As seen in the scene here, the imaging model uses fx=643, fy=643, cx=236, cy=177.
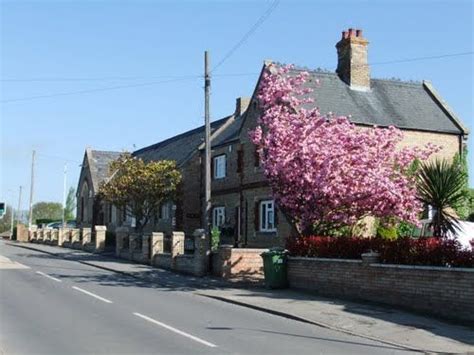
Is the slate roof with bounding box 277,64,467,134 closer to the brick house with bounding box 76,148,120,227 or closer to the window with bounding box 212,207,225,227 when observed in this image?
the window with bounding box 212,207,225,227

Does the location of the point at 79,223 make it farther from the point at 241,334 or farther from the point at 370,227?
the point at 241,334

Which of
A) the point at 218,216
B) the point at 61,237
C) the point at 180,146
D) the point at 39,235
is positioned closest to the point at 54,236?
the point at 61,237

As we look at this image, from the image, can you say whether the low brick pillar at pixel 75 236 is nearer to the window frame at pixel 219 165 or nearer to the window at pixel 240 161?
the window frame at pixel 219 165

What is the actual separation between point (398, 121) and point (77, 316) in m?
22.9

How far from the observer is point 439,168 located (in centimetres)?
1684

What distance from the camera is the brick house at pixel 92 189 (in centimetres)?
5887

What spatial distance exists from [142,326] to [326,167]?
29.2ft

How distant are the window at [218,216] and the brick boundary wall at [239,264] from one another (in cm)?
1338

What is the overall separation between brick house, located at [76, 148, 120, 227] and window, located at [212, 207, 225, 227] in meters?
20.6

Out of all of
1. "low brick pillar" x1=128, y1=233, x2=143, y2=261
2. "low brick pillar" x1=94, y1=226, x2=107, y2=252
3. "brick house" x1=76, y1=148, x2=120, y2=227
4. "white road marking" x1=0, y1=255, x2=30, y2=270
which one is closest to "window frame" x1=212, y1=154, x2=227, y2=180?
"low brick pillar" x1=128, y1=233, x2=143, y2=261

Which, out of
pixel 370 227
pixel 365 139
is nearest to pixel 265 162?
pixel 365 139

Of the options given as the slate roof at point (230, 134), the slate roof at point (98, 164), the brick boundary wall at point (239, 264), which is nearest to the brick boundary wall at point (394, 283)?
the brick boundary wall at point (239, 264)

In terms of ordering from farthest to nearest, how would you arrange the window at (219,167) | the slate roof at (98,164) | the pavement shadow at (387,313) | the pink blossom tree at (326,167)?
the slate roof at (98,164) < the window at (219,167) < the pink blossom tree at (326,167) < the pavement shadow at (387,313)

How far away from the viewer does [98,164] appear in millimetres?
62375
